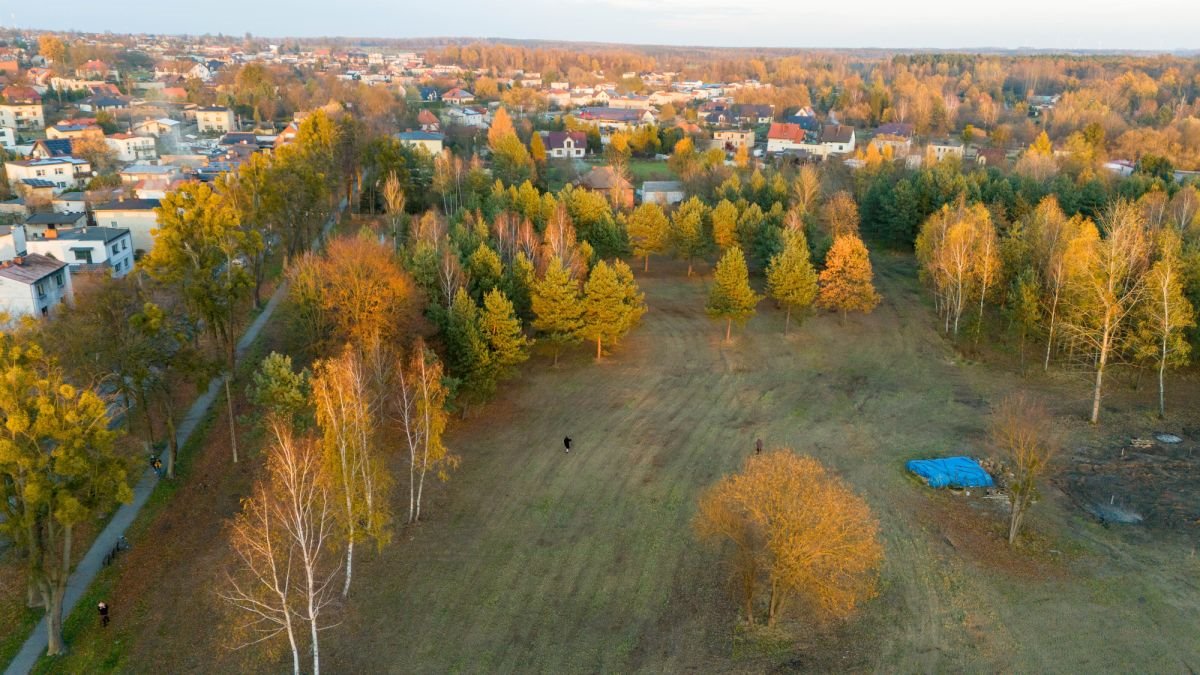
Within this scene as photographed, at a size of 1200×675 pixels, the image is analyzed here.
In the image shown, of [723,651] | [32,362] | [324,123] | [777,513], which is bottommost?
[723,651]

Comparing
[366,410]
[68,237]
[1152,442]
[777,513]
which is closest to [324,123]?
[68,237]

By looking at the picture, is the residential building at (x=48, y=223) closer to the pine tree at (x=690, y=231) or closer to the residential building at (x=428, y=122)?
the pine tree at (x=690, y=231)

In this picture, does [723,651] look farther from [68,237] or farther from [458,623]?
[68,237]

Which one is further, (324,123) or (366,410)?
(324,123)

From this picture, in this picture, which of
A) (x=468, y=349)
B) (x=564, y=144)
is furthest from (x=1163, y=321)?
(x=564, y=144)

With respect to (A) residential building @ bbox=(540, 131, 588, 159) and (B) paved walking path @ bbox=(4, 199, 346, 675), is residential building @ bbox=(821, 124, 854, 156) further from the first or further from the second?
(B) paved walking path @ bbox=(4, 199, 346, 675)

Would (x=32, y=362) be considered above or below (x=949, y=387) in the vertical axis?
above

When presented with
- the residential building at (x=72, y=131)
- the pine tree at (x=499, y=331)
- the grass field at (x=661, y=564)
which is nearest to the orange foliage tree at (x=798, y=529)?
the grass field at (x=661, y=564)
